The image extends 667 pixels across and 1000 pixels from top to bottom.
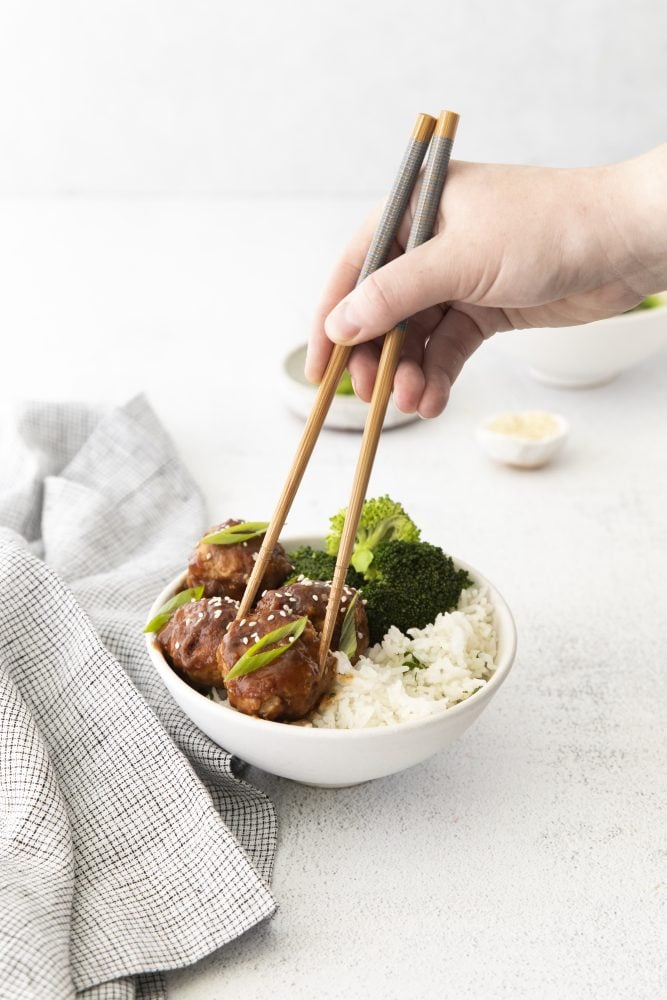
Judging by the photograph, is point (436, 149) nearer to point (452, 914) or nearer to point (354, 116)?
point (452, 914)

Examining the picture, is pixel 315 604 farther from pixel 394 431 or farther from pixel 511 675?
pixel 394 431

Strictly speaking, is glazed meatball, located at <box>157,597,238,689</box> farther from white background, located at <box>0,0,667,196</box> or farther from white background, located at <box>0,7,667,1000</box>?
white background, located at <box>0,0,667,196</box>

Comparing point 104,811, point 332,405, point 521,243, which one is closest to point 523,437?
point 332,405

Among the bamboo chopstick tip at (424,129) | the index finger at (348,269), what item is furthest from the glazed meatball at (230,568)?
the bamboo chopstick tip at (424,129)

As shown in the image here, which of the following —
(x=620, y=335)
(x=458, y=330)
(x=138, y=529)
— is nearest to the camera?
(x=458, y=330)

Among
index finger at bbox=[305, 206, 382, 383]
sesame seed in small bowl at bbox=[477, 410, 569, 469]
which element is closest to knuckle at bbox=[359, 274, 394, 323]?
index finger at bbox=[305, 206, 382, 383]

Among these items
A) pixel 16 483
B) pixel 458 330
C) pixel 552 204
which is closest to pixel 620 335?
pixel 458 330
